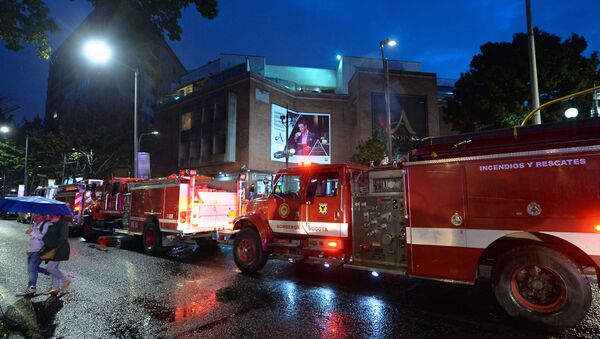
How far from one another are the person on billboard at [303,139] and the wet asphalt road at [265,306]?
26.2 metres

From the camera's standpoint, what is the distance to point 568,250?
189 inches

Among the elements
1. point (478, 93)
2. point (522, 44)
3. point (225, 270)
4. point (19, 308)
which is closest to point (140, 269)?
point (225, 270)

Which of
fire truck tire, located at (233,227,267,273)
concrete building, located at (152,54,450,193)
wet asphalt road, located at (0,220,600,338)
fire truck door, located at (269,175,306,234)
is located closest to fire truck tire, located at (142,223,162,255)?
wet asphalt road, located at (0,220,600,338)

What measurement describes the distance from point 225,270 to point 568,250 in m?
7.02

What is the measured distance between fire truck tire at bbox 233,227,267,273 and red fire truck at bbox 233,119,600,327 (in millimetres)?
1448

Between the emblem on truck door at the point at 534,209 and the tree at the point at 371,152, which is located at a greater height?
the tree at the point at 371,152

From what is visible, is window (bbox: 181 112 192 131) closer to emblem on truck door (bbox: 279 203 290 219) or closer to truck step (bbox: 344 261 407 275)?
emblem on truck door (bbox: 279 203 290 219)

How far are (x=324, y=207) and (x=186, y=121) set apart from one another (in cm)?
3414

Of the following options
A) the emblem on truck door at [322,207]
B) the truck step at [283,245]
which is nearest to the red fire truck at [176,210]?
the truck step at [283,245]

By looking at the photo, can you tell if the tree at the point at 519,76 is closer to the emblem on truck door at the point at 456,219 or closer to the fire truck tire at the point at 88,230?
the emblem on truck door at the point at 456,219

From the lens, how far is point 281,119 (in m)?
32.0

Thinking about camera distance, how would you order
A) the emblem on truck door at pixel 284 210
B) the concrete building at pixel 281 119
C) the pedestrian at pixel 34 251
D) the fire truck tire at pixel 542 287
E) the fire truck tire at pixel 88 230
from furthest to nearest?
the concrete building at pixel 281 119, the fire truck tire at pixel 88 230, the emblem on truck door at pixel 284 210, the pedestrian at pixel 34 251, the fire truck tire at pixel 542 287

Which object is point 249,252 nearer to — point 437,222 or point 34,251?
point 34,251

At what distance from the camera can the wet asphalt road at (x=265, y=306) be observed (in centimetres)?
469
